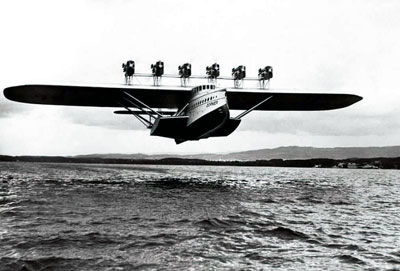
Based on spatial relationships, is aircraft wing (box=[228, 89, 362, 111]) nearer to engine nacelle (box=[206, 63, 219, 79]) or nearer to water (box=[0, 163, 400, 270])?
engine nacelle (box=[206, 63, 219, 79])

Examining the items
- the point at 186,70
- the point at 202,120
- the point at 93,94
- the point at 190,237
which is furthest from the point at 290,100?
the point at 190,237

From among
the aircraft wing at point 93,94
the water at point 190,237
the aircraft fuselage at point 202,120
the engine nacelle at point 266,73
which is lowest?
the water at point 190,237

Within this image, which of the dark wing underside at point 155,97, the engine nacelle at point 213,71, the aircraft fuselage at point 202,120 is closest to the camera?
the aircraft fuselage at point 202,120

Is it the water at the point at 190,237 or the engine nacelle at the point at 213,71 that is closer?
the water at the point at 190,237

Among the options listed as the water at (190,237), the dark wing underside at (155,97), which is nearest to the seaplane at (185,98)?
the dark wing underside at (155,97)

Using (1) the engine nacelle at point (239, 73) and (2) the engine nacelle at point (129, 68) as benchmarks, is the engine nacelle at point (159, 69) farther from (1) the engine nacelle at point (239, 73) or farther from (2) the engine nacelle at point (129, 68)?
(1) the engine nacelle at point (239, 73)

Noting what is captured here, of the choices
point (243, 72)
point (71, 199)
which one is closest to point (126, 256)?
point (71, 199)

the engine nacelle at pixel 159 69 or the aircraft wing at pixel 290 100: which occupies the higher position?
the engine nacelle at pixel 159 69

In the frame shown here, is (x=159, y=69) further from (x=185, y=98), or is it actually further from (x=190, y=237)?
(x=190, y=237)
